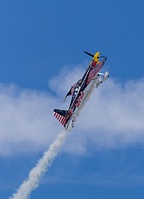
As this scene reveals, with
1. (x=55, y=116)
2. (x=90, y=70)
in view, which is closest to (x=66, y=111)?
(x=55, y=116)

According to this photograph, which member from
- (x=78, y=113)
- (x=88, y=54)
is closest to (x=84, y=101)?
(x=78, y=113)

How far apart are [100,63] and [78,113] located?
55.6 feet

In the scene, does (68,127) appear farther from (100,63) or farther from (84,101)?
(100,63)

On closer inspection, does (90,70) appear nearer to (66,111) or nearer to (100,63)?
(100,63)

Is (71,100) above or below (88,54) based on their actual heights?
below

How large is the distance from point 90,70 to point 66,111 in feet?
48.9

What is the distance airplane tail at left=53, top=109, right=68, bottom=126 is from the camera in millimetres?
173250

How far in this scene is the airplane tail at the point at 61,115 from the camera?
173250 mm

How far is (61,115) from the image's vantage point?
574ft

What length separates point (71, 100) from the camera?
176m

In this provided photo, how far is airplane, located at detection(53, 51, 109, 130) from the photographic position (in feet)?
564

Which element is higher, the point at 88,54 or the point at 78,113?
the point at 88,54

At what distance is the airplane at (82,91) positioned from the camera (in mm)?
172000

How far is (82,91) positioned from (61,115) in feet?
32.3
